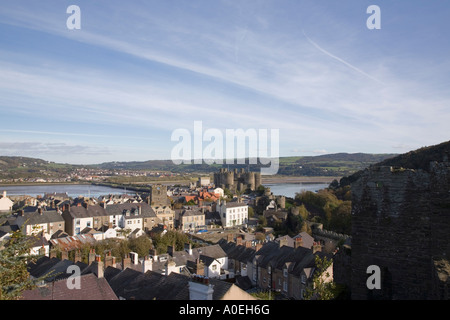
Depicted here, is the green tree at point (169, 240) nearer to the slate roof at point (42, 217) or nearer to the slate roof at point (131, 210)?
the slate roof at point (131, 210)

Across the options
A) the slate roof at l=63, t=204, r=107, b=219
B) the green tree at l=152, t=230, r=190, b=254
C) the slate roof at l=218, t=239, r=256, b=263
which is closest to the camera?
the slate roof at l=218, t=239, r=256, b=263

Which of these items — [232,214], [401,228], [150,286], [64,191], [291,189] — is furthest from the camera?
[64,191]

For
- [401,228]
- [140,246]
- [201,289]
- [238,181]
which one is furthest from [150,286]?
[238,181]

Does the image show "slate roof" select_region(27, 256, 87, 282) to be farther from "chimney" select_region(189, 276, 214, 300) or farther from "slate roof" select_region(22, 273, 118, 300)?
"chimney" select_region(189, 276, 214, 300)

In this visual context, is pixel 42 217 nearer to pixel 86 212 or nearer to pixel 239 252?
pixel 86 212

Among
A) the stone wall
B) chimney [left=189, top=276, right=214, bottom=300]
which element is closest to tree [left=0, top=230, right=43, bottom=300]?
chimney [left=189, top=276, right=214, bottom=300]

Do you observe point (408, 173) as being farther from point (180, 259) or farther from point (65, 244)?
point (65, 244)

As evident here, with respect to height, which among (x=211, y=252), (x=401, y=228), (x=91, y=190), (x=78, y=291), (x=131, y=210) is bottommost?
(x=91, y=190)

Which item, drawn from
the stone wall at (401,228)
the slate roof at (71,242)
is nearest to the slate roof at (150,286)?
the stone wall at (401,228)
